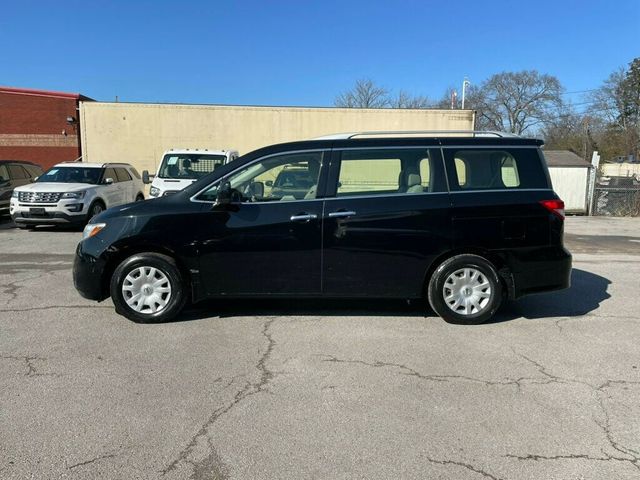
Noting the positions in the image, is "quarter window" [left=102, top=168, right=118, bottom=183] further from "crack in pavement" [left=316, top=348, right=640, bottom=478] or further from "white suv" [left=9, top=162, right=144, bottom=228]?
"crack in pavement" [left=316, top=348, right=640, bottom=478]

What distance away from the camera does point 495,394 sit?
381cm

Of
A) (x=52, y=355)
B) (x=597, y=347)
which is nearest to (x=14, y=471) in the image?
(x=52, y=355)

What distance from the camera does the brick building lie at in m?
27.0

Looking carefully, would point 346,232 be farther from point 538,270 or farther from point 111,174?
point 111,174

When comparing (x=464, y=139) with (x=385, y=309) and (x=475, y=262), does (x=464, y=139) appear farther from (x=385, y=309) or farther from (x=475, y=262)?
(x=385, y=309)

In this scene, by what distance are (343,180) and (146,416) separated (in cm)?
297

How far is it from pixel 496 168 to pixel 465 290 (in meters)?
1.33

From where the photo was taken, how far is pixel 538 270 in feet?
17.9

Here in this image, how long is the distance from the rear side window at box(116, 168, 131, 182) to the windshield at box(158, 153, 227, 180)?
2.31m

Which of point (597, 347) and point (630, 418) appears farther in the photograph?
point (597, 347)

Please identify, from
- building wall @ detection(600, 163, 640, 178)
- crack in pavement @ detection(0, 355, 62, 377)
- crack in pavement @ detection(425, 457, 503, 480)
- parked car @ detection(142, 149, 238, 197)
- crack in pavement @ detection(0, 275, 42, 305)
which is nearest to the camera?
crack in pavement @ detection(425, 457, 503, 480)

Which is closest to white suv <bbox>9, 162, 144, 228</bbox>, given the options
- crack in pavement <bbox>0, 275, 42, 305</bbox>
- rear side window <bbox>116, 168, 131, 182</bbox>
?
rear side window <bbox>116, 168, 131, 182</bbox>

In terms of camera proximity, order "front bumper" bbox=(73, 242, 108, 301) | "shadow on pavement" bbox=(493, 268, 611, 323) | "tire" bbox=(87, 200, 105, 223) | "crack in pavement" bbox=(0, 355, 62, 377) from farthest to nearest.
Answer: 1. "tire" bbox=(87, 200, 105, 223)
2. "shadow on pavement" bbox=(493, 268, 611, 323)
3. "front bumper" bbox=(73, 242, 108, 301)
4. "crack in pavement" bbox=(0, 355, 62, 377)

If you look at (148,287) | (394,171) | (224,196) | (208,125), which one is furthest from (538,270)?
(208,125)
